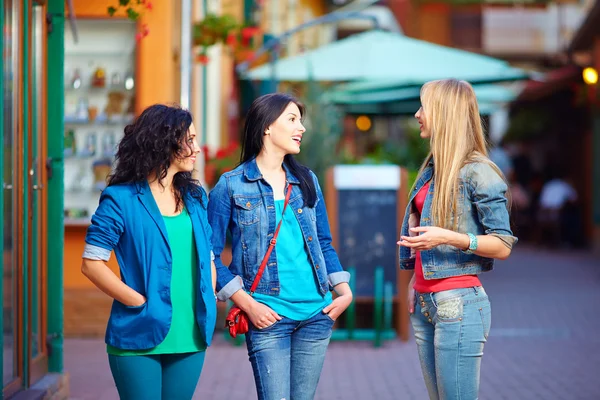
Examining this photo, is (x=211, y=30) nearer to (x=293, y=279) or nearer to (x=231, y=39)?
(x=231, y=39)

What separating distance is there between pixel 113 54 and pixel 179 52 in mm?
881

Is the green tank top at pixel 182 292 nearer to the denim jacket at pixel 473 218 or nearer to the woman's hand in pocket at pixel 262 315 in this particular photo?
the woman's hand in pocket at pixel 262 315

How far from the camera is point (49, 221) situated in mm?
6609

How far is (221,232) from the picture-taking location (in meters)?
4.35

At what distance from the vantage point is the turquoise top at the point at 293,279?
424cm

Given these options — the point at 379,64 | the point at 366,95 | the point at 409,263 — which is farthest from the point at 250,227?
the point at 366,95

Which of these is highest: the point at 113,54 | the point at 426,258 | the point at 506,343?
the point at 113,54

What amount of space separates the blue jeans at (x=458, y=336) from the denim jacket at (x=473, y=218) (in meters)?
0.09

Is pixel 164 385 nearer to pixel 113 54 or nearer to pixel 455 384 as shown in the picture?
pixel 455 384

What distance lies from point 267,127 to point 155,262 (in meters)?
0.84

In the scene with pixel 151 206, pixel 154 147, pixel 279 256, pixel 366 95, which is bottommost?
pixel 279 256

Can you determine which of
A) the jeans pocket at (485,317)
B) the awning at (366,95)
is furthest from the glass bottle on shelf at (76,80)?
the jeans pocket at (485,317)

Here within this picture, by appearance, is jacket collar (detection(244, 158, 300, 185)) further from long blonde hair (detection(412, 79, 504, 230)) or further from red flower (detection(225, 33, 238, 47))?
red flower (detection(225, 33, 238, 47))

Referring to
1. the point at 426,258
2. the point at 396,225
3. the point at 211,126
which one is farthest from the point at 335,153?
the point at 426,258
